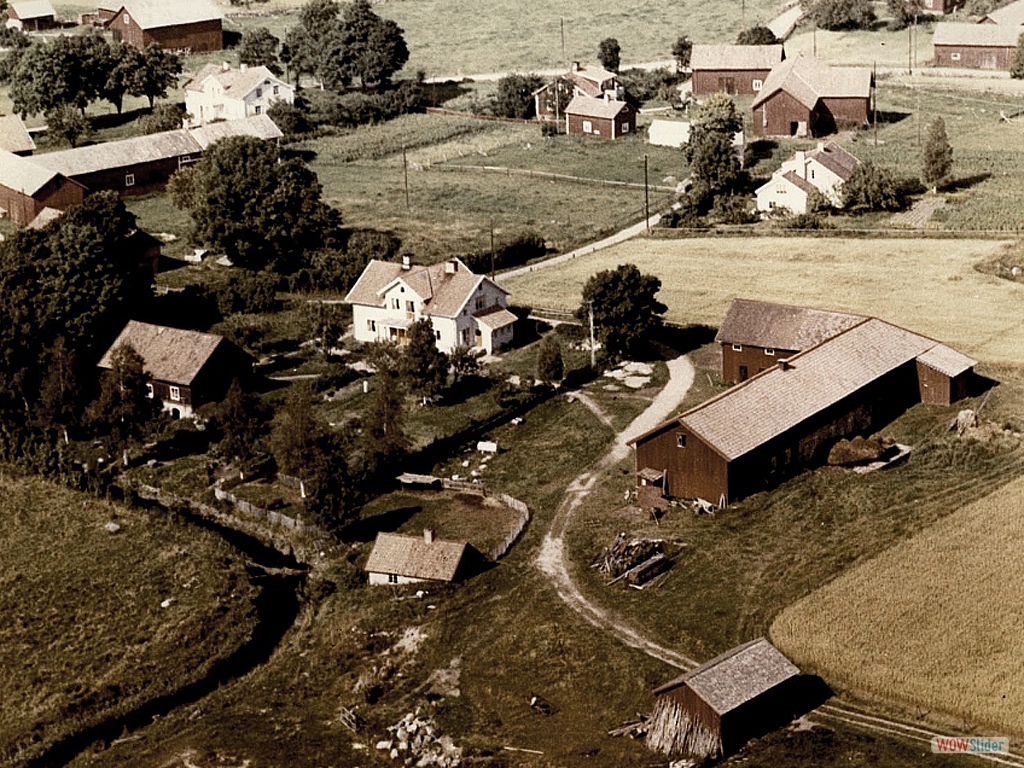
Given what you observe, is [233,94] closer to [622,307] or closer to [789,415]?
[622,307]

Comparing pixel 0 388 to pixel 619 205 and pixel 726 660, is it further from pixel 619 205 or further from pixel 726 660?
pixel 619 205

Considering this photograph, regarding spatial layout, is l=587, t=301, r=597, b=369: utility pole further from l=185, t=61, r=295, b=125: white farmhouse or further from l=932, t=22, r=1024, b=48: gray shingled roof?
l=932, t=22, r=1024, b=48: gray shingled roof

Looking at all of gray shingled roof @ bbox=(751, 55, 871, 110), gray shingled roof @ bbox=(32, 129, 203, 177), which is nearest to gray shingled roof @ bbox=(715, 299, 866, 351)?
gray shingled roof @ bbox=(751, 55, 871, 110)

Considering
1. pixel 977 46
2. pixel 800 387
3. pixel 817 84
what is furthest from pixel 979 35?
pixel 800 387

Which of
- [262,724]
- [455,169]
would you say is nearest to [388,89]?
[455,169]

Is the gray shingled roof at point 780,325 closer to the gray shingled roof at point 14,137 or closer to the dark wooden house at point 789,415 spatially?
the dark wooden house at point 789,415

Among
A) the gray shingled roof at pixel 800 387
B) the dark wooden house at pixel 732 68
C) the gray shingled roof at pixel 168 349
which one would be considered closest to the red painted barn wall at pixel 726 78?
the dark wooden house at pixel 732 68
